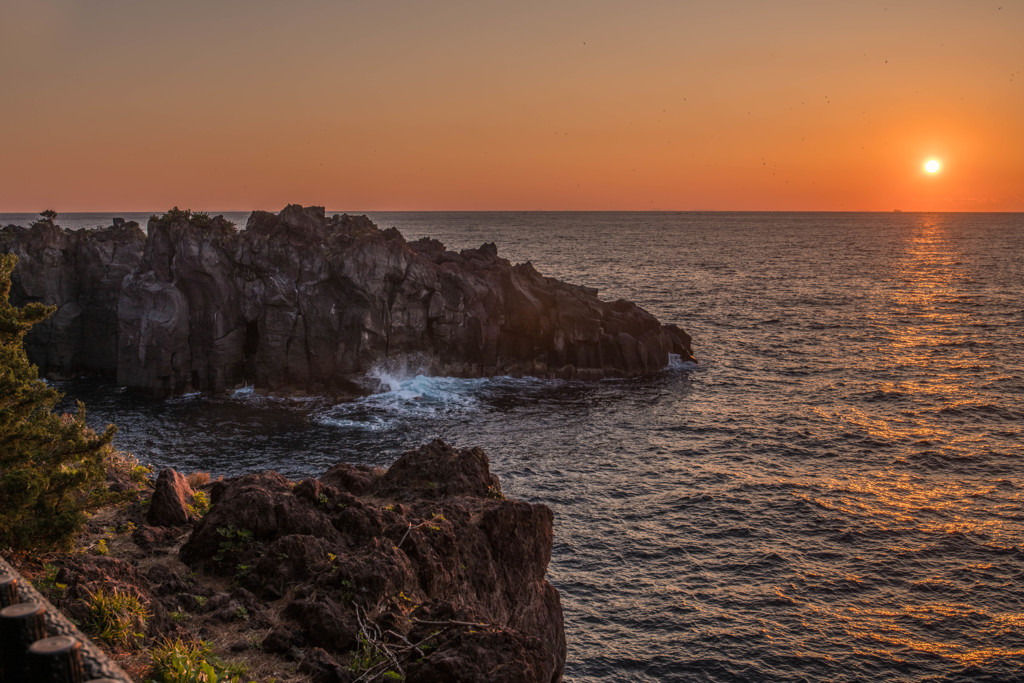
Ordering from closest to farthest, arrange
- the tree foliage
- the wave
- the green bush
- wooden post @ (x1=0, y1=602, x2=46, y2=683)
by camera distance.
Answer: wooden post @ (x1=0, y1=602, x2=46, y2=683) → the green bush → the tree foliage → the wave

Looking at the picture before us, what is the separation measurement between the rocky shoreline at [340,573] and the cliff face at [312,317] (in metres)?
41.9

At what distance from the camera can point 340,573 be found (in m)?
15.1

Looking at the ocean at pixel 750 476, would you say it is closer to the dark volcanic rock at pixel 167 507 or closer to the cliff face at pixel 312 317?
the cliff face at pixel 312 317

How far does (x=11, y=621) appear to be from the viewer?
733 cm

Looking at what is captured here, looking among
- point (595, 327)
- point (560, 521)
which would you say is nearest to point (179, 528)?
point (560, 521)

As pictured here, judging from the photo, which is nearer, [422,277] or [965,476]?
[965,476]

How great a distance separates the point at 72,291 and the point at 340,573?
68.2m

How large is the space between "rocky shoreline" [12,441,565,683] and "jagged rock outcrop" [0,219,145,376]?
181ft

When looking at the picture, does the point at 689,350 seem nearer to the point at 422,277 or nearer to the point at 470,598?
the point at 422,277

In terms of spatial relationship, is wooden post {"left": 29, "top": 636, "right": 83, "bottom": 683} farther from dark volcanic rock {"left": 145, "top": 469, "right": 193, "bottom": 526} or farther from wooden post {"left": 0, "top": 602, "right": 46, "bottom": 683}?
dark volcanic rock {"left": 145, "top": 469, "right": 193, "bottom": 526}

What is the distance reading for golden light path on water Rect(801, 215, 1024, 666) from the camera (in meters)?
27.0

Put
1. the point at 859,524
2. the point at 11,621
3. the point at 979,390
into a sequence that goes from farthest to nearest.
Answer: the point at 979,390 → the point at 859,524 → the point at 11,621

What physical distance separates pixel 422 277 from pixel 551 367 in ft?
48.2

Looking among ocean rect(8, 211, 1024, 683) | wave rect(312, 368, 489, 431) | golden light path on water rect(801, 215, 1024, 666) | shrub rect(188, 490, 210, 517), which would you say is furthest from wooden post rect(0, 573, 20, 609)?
wave rect(312, 368, 489, 431)
